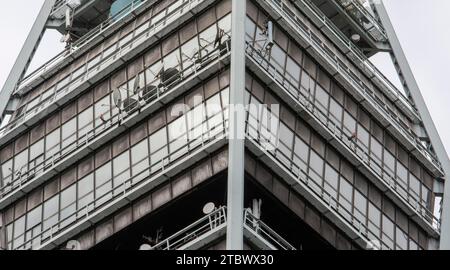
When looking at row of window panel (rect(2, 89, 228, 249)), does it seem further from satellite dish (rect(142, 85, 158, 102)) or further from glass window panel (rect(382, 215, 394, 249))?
glass window panel (rect(382, 215, 394, 249))

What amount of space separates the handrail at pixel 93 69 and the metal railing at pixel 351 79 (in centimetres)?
559

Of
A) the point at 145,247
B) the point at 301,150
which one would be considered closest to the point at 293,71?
the point at 301,150

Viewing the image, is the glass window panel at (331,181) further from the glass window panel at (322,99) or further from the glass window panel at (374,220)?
the glass window panel at (322,99)

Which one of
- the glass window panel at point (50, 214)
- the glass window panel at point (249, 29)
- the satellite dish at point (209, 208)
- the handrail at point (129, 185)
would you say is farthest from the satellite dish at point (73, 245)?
the glass window panel at point (249, 29)

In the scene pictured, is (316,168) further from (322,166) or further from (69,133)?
(69,133)

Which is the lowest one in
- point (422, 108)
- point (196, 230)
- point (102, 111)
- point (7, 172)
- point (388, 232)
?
point (196, 230)

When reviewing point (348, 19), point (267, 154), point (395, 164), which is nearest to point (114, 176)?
point (267, 154)

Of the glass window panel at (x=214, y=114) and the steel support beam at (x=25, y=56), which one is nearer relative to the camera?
the glass window panel at (x=214, y=114)

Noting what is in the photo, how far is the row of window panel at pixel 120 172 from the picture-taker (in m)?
85.9

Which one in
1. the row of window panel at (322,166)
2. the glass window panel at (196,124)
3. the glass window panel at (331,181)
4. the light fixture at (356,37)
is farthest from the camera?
the light fixture at (356,37)

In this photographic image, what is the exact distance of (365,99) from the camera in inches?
3848

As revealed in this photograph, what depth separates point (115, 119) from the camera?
9294 centimetres

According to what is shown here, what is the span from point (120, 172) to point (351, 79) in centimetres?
1587
